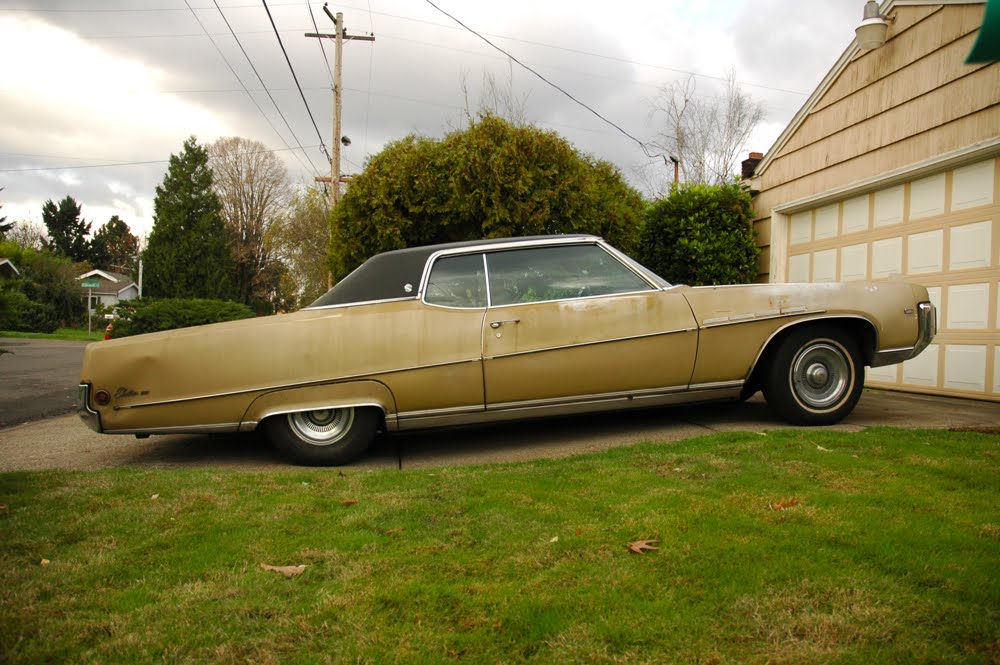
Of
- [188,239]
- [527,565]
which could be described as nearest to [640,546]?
[527,565]

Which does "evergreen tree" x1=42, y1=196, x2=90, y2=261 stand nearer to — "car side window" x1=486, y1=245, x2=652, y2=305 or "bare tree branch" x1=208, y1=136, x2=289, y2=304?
"bare tree branch" x1=208, y1=136, x2=289, y2=304

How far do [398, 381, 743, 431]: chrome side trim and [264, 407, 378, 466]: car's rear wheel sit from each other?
258 mm

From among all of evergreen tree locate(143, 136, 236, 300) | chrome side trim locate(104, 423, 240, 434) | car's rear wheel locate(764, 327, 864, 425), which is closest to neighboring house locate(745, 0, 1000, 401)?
car's rear wheel locate(764, 327, 864, 425)

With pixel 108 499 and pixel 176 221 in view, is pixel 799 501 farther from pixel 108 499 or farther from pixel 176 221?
pixel 176 221

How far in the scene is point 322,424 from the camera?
448 cm

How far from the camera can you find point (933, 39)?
6363mm

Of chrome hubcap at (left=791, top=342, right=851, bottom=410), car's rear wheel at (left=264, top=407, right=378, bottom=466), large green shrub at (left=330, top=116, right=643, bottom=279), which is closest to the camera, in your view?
car's rear wheel at (left=264, top=407, right=378, bottom=466)

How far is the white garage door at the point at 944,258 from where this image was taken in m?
5.93

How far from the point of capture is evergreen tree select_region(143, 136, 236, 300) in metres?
37.4

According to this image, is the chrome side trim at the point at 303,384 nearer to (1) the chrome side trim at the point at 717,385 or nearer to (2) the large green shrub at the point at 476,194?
(1) the chrome side trim at the point at 717,385

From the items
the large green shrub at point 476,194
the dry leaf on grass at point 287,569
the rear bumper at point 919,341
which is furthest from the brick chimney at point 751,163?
the dry leaf on grass at point 287,569

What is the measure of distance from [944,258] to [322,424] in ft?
18.6

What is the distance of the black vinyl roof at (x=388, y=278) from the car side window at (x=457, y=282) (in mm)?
90

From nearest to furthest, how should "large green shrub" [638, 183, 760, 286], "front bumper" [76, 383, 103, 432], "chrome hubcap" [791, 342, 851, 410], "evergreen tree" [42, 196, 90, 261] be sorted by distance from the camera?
"front bumper" [76, 383, 103, 432], "chrome hubcap" [791, 342, 851, 410], "large green shrub" [638, 183, 760, 286], "evergreen tree" [42, 196, 90, 261]
